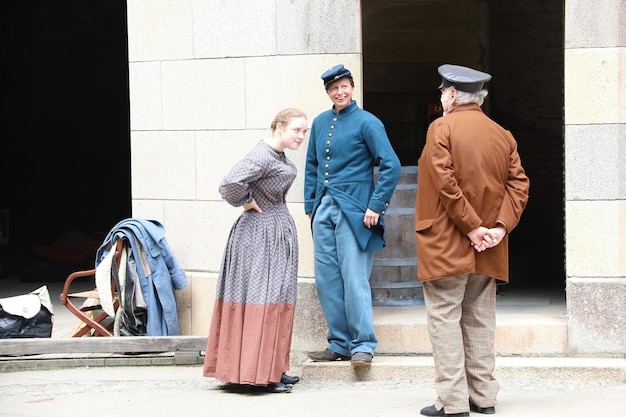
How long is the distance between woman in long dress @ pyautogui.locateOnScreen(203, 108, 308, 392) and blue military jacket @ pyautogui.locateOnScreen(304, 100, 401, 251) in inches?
15.7

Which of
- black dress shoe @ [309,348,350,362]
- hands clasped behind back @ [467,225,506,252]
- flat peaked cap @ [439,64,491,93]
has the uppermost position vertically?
flat peaked cap @ [439,64,491,93]

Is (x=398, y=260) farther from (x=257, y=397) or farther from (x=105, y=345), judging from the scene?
(x=105, y=345)

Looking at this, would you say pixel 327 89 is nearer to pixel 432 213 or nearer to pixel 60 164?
pixel 432 213

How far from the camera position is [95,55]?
15461 mm

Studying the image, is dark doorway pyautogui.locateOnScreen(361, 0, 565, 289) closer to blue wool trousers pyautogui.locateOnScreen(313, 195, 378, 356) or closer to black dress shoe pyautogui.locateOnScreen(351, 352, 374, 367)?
blue wool trousers pyautogui.locateOnScreen(313, 195, 378, 356)

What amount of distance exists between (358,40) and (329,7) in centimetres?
30

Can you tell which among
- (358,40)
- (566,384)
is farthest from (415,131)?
(566,384)

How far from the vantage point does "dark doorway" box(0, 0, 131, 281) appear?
15195 millimetres

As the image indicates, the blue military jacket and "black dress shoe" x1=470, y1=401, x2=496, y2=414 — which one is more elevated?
the blue military jacket

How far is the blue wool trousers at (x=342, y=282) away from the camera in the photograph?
7090 millimetres

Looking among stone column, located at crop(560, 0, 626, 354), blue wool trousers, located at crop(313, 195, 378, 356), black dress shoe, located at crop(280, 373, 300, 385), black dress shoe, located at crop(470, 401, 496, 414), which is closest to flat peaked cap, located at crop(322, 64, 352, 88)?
blue wool trousers, located at crop(313, 195, 378, 356)

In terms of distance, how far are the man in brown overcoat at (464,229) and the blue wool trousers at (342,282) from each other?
116cm

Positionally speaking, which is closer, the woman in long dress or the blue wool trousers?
the woman in long dress

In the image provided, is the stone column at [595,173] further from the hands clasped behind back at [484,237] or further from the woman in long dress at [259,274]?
the woman in long dress at [259,274]
